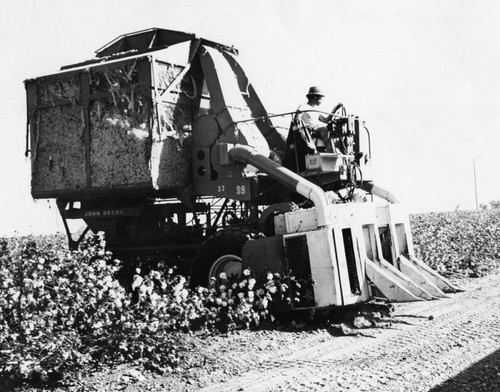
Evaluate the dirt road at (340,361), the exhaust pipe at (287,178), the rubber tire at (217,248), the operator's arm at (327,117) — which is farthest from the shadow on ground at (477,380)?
the operator's arm at (327,117)

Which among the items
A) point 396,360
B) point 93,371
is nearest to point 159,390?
point 93,371

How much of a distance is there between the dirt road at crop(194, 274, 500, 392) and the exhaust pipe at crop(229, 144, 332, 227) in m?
1.40

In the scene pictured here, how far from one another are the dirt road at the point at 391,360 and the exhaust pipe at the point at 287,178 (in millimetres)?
1403

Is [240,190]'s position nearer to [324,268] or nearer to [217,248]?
[217,248]

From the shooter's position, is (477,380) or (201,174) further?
(201,174)

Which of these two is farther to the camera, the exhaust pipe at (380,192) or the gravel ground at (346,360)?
the exhaust pipe at (380,192)

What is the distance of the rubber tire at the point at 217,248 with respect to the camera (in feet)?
25.3

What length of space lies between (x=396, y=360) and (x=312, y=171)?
3.21 metres

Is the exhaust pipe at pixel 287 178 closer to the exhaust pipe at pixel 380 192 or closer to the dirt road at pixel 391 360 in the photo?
the dirt road at pixel 391 360

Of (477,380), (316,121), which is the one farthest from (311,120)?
(477,380)

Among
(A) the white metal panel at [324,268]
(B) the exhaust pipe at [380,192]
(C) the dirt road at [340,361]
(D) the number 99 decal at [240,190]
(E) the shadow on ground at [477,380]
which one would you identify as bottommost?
(E) the shadow on ground at [477,380]

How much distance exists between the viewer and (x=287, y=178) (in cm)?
761

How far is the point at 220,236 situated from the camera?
7.86 metres

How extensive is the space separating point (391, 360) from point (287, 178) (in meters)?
2.68
